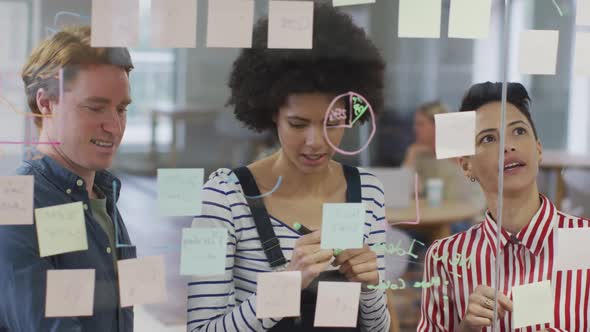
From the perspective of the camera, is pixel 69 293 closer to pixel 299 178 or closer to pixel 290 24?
pixel 299 178

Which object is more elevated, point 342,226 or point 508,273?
point 342,226

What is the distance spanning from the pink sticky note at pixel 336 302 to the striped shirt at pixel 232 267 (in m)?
0.10

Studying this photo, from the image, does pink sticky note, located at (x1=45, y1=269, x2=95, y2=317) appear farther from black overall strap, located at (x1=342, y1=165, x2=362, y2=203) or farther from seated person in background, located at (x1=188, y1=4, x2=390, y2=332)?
black overall strap, located at (x1=342, y1=165, x2=362, y2=203)

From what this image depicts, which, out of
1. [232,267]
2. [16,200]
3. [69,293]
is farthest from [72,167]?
[232,267]

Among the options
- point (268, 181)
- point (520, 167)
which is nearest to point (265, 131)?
point (268, 181)

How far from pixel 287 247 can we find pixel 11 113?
60 cm

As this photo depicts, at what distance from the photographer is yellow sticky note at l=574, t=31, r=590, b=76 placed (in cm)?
180

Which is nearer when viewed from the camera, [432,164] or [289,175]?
[289,175]

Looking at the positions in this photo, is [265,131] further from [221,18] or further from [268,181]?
[221,18]

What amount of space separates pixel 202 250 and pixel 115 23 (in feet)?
1.55

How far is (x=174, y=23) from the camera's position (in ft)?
5.08

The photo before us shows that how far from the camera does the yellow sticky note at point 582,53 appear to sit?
180 centimetres

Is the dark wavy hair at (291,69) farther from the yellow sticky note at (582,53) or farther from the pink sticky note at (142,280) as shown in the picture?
the yellow sticky note at (582,53)

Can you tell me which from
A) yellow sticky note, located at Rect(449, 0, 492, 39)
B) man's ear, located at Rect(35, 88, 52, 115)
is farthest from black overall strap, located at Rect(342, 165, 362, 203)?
man's ear, located at Rect(35, 88, 52, 115)
